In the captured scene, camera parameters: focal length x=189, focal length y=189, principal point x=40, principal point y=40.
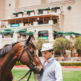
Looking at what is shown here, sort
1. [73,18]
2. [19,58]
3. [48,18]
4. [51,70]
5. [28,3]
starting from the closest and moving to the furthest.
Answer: [51,70]
[19,58]
[48,18]
[73,18]
[28,3]

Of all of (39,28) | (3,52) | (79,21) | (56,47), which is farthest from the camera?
(79,21)

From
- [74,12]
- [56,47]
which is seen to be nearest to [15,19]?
[74,12]

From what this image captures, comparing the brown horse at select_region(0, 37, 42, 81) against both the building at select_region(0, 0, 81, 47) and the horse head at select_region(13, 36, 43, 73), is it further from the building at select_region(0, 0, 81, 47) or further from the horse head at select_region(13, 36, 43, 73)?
the building at select_region(0, 0, 81, 47)

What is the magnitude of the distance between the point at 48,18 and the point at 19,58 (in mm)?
38788

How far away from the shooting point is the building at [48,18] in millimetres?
37969

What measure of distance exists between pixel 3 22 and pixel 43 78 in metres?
47.2

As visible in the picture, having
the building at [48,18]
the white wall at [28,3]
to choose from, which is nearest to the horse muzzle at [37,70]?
the building at [48,18]

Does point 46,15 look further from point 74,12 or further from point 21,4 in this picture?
point 21,4

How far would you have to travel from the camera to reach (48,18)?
4191 centimetres

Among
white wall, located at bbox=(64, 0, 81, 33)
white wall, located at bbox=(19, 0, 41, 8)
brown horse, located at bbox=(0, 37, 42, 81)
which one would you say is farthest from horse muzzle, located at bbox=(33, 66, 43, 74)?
white wall, located at bbox=(19, 0, 41, 8)

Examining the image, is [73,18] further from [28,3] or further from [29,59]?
[29,59]

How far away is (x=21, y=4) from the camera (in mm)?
50938

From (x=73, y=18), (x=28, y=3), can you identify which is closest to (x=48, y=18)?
(x=73, y=18)

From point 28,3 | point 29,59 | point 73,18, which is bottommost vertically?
point 29,59
